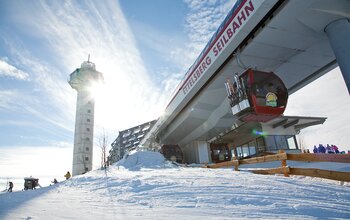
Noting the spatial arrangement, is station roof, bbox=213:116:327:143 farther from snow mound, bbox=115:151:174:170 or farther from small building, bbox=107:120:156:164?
small building, bbox=107:120:156:164

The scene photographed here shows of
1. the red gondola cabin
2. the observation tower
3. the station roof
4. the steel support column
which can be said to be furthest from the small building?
the steel support column

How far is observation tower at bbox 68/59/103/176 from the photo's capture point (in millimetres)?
34906

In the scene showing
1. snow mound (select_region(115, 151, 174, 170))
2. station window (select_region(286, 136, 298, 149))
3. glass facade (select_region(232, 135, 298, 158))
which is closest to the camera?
snow mound (select_region(115, 151, 174, 170))

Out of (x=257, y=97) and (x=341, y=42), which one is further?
(x=257, y=97)

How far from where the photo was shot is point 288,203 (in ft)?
11.5

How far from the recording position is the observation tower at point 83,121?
3491cm

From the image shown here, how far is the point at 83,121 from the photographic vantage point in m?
36.8

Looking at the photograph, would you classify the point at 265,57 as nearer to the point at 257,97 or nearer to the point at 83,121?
the point at 257,97

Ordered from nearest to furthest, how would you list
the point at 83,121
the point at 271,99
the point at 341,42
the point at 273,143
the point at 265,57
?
the point at 341,42 < the point at 271,99 < the point at 265,57 < the point at 273,143 < the point at 83,121

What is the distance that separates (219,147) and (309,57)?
695 inches

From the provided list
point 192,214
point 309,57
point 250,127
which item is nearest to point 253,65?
point 309,57

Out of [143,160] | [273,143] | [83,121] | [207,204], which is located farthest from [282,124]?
[83,121]

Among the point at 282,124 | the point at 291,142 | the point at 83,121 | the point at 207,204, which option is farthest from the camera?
the point at 83,121

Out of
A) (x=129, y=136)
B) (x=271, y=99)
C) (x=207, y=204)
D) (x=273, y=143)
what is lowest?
(x=207, y=204)
